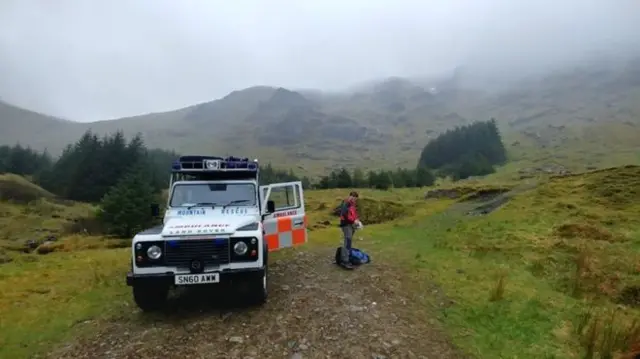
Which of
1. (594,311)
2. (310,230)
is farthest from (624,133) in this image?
(594,311)

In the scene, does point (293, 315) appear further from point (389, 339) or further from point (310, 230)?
point (310, 230)

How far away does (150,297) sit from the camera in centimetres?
1072

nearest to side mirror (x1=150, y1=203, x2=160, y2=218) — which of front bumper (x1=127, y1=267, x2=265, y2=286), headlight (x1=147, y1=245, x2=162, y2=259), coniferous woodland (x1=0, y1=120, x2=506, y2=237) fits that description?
headlight (x1=147, y1=245, x2=162, y2=259)

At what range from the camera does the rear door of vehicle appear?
13516mm

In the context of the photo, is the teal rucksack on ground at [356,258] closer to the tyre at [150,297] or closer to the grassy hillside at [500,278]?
the grassy hillside at [500,278]

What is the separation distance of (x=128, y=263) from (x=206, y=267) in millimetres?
10160

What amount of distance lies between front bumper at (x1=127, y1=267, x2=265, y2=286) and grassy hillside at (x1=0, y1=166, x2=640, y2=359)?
1.47m

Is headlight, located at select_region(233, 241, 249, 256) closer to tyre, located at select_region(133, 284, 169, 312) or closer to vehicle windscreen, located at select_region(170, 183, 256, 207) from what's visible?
tyre, located at select_region(133, 284, 169, 312)

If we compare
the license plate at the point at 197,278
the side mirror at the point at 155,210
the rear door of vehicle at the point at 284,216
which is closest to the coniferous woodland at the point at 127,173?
the side mirror at the point at 155,210

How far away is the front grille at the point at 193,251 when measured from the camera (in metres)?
10.1

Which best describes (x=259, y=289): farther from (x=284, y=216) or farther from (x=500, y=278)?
(x=500, y=278)

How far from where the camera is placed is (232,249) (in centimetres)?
1017

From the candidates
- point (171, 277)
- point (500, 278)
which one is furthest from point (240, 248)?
point (500, 278)

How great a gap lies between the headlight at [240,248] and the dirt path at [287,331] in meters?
1.38
